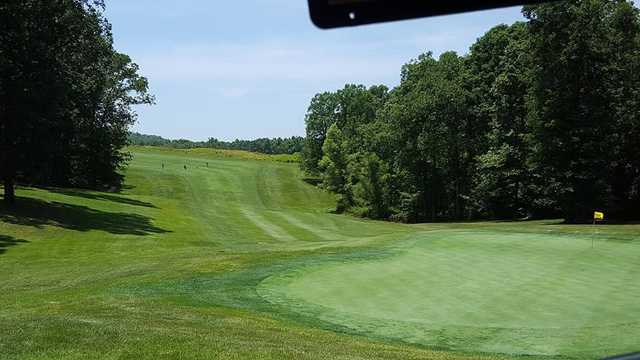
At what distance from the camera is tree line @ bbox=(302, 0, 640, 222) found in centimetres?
4019

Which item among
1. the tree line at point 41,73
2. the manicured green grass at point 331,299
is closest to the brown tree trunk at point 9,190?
the tree line at point 41,73

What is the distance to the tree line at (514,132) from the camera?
4019 centimetres

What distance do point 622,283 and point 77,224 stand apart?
2772 cm

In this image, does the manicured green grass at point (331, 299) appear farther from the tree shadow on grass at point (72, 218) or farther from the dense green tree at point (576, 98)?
the dense green tree at point (576, 98)

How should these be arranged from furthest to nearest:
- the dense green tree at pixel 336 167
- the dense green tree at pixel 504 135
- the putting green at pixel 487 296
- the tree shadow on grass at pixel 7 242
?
the dense green tree at pixel 336 167, the dense green tree at pixel 504 135, the tree shadow on grass at pixel 7 242, the putting green at pixel 487 296

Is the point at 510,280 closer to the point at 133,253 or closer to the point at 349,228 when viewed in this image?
the point at 133,253

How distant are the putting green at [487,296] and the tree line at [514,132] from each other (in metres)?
23.3

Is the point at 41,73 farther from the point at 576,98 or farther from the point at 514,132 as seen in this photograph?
Answer: the point at 514,132

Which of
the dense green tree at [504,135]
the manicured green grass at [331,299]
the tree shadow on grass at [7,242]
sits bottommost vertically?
the tree shadow on grass at [7,242]

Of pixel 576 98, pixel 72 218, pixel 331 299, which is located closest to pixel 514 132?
pixel 576 98

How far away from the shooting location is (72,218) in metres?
34.6

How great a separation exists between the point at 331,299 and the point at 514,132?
4286 centimetres

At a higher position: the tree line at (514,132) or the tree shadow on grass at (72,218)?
the tree line at (514,132)

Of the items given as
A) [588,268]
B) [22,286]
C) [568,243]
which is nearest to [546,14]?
[568,243]
